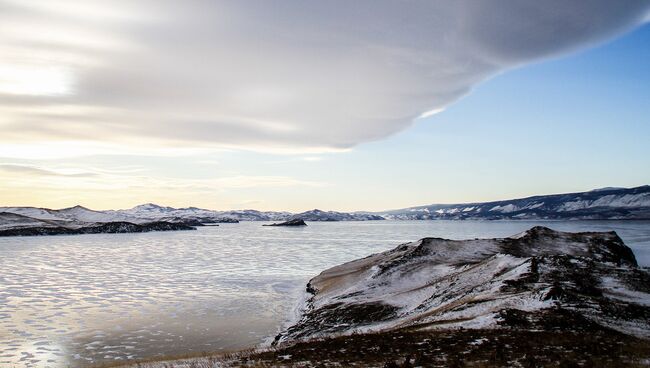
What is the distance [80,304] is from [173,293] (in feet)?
32.4

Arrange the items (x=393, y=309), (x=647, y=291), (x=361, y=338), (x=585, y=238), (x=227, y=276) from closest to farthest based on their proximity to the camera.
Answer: (x=361, y=338) < (x=647, y=291) < (x=393, y=309) < (x=227, y=276) < (x=585, y=238)

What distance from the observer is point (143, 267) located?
79.2m

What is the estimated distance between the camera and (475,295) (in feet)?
118

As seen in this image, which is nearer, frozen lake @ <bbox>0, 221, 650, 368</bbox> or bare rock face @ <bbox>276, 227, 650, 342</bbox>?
bare rock face @ <bbox>276, 227, 650, 342</bbox>

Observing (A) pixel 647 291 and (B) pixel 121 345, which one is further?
(A) pixel 647 291

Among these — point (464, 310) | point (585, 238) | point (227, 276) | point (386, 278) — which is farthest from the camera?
point (585, 238)

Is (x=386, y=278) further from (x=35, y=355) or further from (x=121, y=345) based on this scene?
(x=35, y=355)

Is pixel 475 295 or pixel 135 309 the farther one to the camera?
pixel 135 309

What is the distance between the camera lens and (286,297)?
50.4 metres

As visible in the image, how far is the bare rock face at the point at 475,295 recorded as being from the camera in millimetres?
26672

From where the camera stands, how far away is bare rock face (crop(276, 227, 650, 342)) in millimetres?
26672

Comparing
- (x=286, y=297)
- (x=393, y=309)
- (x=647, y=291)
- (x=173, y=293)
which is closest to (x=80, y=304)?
(x=173, y=293)

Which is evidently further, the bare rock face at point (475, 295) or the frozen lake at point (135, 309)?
the frozen lake at point (135, 309)

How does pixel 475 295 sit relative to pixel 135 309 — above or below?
above
